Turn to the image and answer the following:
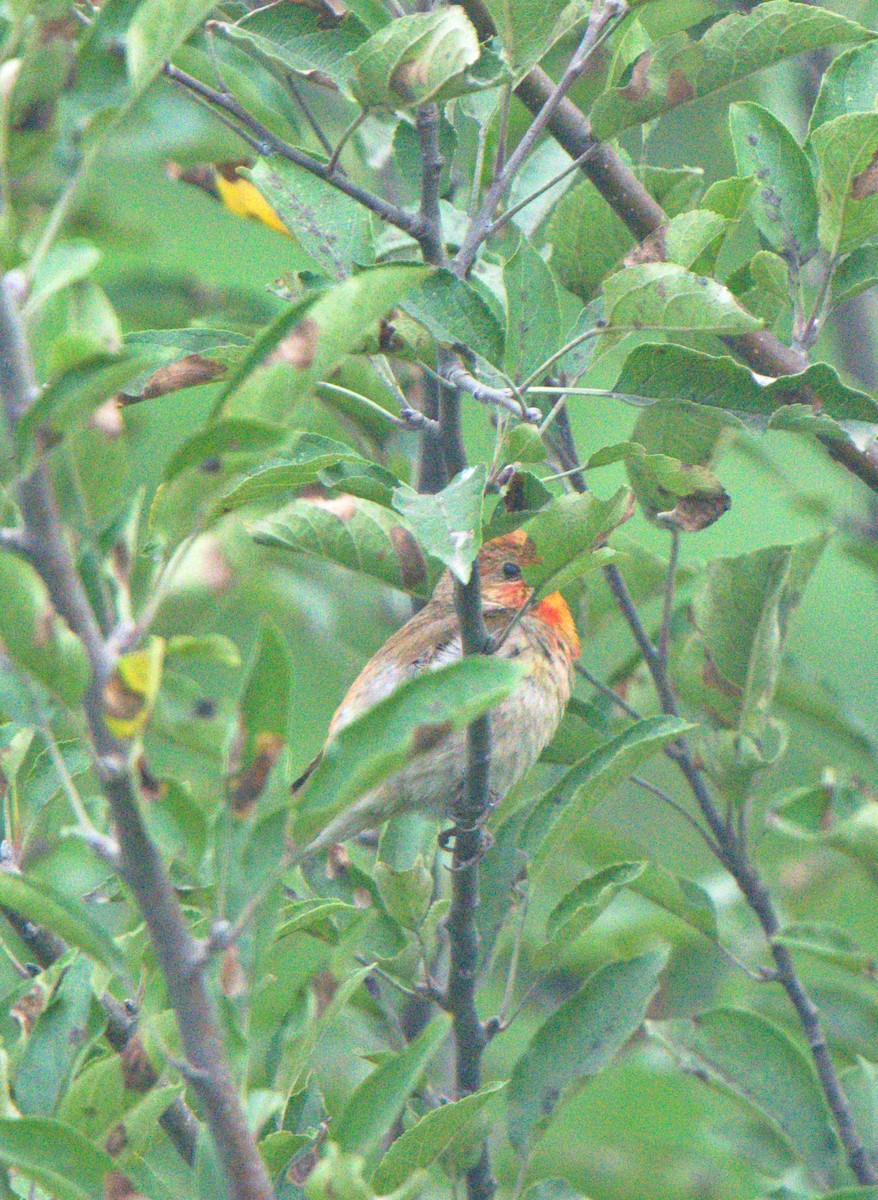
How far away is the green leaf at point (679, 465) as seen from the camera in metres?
1.75

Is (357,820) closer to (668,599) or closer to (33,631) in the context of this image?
(668,599)

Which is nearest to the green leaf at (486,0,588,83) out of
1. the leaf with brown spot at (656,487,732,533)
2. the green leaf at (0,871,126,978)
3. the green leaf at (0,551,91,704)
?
the leaf with brown spot at (656,487,732,533)

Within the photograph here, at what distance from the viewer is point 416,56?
1525 mm

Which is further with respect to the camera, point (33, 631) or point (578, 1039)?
point (578, 1039)

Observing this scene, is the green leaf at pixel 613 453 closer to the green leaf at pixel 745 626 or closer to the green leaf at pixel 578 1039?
the green leaf at pixel 745 626

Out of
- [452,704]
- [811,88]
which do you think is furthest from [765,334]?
[811,88]

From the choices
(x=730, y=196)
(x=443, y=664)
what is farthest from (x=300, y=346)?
(x=443, y=664)

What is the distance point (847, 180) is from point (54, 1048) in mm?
1392

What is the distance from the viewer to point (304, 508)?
166cm

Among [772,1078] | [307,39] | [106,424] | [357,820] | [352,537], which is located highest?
[307,39]

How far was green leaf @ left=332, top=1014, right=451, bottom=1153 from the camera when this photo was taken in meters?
1.30

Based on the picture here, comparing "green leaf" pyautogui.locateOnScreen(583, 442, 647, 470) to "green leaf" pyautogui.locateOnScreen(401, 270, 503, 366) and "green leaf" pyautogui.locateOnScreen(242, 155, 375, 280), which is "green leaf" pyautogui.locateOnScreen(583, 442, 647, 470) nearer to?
"green leaf" pyautogui.locateOnScreen(401, 270, 503, 366)

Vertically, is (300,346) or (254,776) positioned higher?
(300,346)

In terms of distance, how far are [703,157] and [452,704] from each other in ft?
11.8
